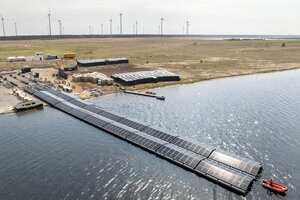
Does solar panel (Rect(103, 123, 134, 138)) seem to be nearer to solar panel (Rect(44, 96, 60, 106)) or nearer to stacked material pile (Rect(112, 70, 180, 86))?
solar panel (Rect(44, 96, 60, 106))

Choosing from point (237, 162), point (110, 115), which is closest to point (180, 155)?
point (237, 162)

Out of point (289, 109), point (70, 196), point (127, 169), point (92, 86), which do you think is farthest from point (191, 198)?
point (92, 86)

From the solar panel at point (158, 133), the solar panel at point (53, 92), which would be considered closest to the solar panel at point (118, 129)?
the solar panel at point (158, 133)

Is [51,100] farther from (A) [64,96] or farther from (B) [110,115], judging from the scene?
(B) [110,115]

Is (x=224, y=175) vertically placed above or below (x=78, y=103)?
below

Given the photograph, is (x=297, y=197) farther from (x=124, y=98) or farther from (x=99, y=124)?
(x=124, y=98)
